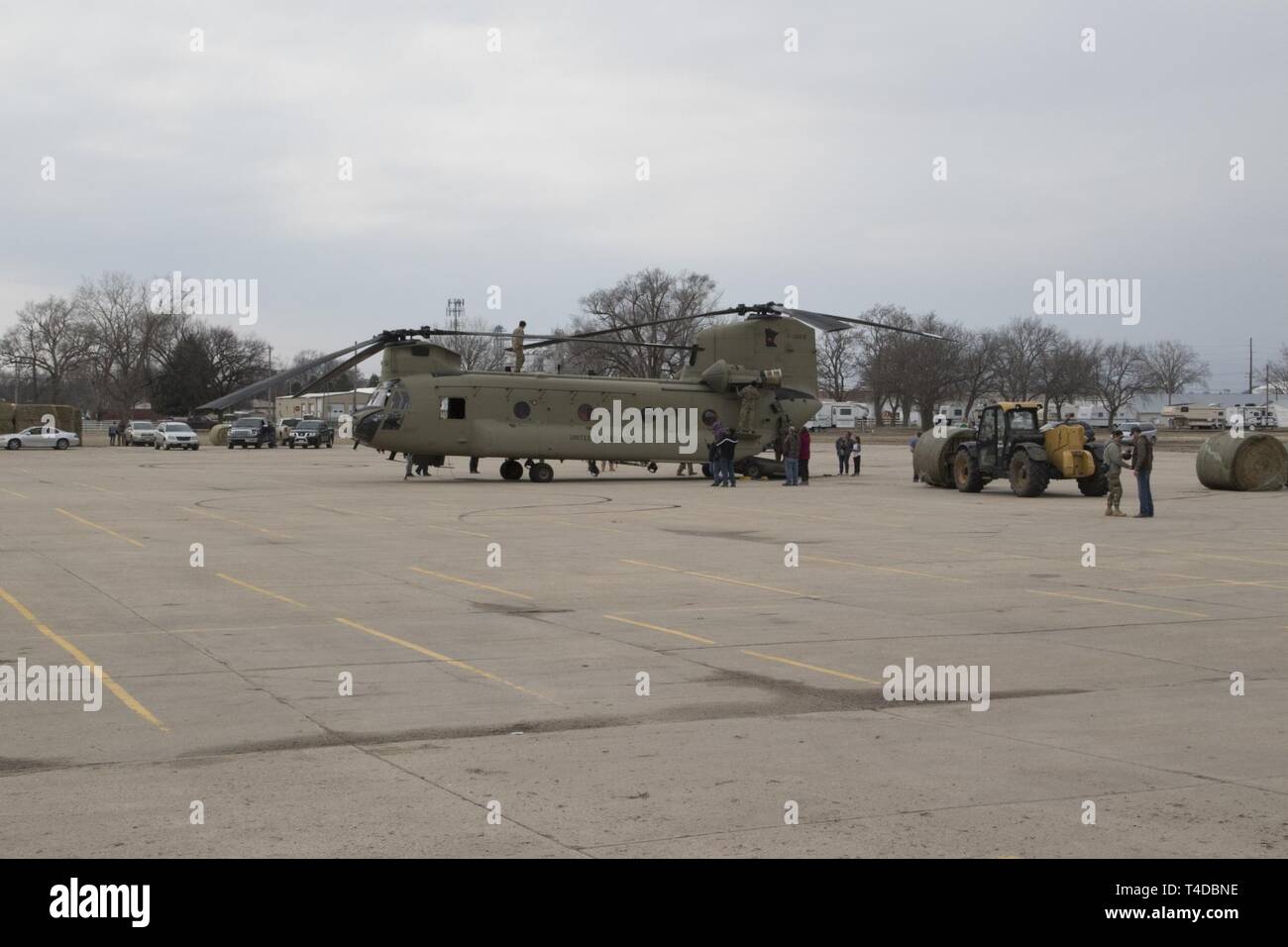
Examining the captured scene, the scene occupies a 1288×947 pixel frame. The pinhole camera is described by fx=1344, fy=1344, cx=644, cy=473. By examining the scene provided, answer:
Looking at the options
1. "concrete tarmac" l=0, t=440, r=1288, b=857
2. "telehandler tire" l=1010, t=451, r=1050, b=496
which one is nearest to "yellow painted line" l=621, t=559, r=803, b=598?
"concrete tarmac" l=0, t=440, r=1288, b=857

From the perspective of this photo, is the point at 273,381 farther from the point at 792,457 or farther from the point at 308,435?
the point at 308,435

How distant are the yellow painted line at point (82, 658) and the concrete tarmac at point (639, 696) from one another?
0.06 m

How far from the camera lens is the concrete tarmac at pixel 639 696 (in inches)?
241

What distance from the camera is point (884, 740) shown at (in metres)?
7.86

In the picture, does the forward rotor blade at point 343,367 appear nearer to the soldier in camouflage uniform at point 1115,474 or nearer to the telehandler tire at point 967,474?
the telehandler tire at point 967,474

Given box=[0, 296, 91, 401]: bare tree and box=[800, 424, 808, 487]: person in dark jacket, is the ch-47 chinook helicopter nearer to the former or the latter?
box=[800, 424, 808, 487]: person in dark jacket

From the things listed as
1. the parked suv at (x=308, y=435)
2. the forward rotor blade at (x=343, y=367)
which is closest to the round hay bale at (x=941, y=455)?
the forward rotor blade at (x=343, y=367)

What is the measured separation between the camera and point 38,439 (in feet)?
225

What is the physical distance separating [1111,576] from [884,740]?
29.7 feet

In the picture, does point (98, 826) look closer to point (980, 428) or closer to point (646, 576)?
point (646, 576)

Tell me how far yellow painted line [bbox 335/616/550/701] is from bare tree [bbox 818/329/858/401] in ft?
414

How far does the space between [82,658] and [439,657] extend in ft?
9.04

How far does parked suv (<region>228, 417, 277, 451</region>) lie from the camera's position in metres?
74.1
